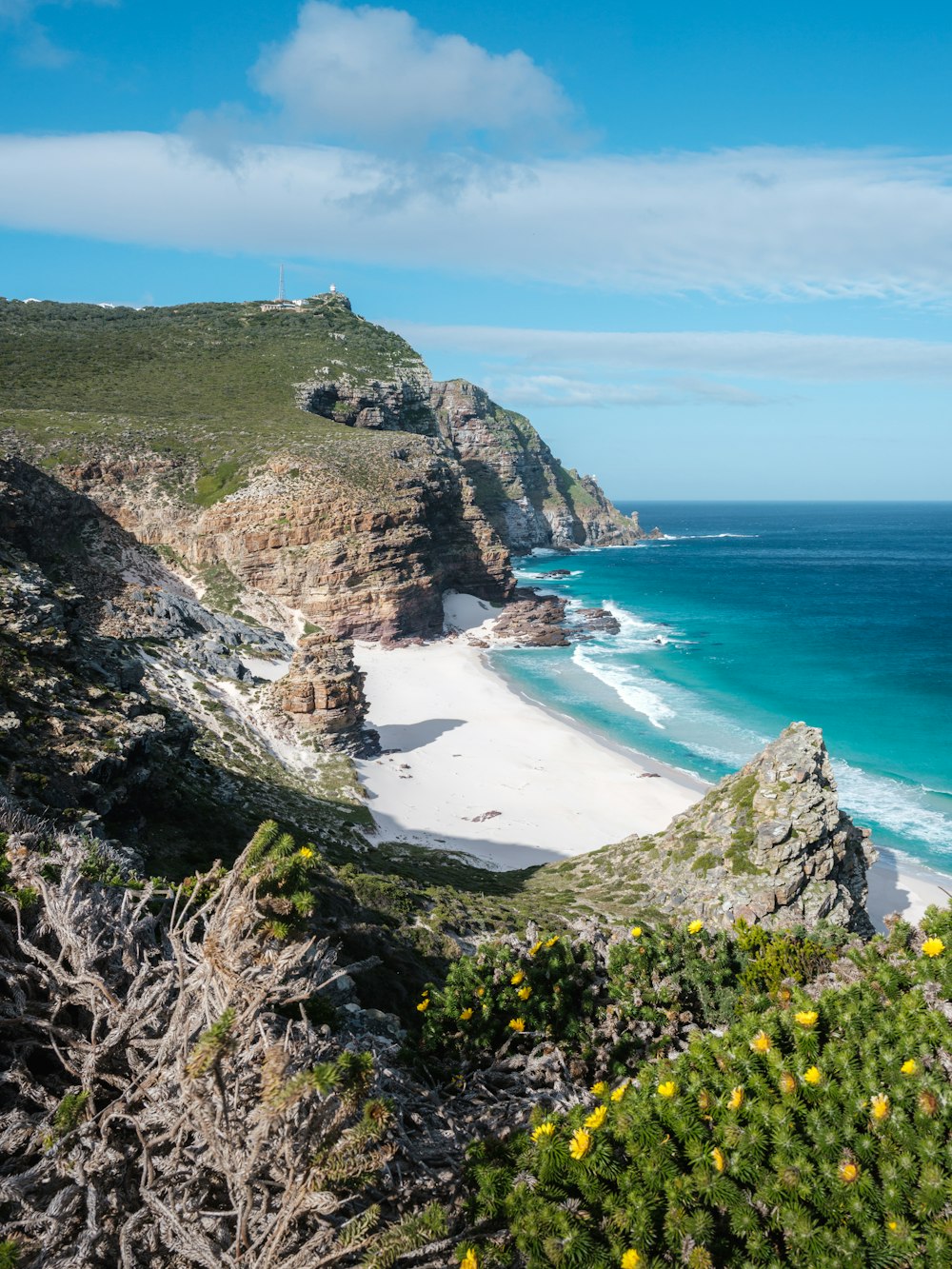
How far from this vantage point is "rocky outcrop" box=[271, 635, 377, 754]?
3108cm

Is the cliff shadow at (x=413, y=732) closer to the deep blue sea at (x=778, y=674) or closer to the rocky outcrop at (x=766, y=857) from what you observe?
the deep blue sea at (x=778, y=674)

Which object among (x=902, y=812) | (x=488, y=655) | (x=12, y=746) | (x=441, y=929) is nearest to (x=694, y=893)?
(x=441, y=929)

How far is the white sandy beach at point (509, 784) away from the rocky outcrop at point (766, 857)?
182 inches

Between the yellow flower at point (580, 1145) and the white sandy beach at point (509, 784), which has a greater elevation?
the yellow flower at point (580, 1145)

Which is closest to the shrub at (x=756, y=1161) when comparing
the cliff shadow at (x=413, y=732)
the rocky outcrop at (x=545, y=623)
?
the cliff shadow at (x=413, y=732)

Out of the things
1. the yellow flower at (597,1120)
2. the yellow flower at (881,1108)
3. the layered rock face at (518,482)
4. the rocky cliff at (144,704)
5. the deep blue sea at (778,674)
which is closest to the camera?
the yellow flower at (881,1108)

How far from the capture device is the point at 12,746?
12.4 metres

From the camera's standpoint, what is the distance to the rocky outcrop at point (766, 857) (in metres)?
15.9

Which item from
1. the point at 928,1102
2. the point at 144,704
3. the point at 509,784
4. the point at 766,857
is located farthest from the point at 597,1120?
the point at 509,784

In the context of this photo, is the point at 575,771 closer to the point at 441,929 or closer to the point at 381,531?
the point at 441,929

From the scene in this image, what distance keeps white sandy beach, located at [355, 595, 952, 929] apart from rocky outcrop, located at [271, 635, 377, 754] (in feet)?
5.67

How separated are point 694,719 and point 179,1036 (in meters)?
40.1

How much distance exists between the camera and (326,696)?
3127 cm

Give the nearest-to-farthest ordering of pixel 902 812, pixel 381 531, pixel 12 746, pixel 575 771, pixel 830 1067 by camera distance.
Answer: pixel 830 1067 < pixel 12 746 < pixel 902 812 < pixel 575 771 < pixel 381 531
